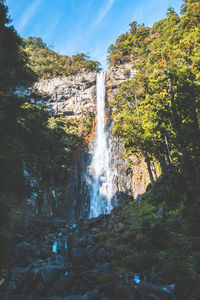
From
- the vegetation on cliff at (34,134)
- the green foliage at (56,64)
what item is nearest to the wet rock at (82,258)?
the vegetation on cliff at (34,134)

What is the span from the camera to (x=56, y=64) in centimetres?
4306

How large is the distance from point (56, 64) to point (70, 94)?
11.3 m

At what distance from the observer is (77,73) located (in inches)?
1601

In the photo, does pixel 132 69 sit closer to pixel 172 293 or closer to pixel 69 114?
pixel 69 114

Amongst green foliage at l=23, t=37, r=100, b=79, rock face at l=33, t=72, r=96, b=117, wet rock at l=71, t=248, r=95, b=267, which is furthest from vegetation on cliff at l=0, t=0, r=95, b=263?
wet rock at l=71, t=248, r=95, b=267

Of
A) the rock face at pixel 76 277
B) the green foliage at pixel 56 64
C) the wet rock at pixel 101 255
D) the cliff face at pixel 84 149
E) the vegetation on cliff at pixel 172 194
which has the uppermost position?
the green foliage at pixel 56 64

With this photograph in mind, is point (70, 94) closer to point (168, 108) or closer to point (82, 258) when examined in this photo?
point (168, 108)

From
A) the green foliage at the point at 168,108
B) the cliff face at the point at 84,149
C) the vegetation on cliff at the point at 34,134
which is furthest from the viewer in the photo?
the cliff face at the point at 84,149

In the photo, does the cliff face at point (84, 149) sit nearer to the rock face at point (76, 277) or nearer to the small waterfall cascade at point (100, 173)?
the small waterfall cascade at point (100, 173)

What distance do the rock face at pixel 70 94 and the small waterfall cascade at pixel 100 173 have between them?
360 cm

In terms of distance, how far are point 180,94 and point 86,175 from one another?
71.3 feet

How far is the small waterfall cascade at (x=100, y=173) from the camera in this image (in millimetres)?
25266

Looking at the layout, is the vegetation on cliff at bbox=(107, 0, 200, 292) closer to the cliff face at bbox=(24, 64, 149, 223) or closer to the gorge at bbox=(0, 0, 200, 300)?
the gorge at bbox=(0, 0, 200, 300)

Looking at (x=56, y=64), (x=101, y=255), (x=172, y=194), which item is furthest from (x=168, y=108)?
(x=56, y=64)
